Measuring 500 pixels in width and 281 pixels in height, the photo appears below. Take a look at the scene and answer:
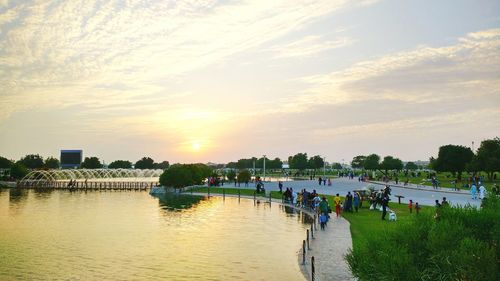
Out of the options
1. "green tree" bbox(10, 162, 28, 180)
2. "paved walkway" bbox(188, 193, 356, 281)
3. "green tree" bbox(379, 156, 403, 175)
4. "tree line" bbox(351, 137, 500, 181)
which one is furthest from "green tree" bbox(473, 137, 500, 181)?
A: "green tree" bbox(10, 162, 28, 180)

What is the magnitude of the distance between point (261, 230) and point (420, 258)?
24.7m

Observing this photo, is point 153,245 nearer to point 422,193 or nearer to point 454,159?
point 422,193

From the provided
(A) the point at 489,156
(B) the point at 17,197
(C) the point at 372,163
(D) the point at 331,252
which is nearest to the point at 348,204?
(D) the point at 331,252

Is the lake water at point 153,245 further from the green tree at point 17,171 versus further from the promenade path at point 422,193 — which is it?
the green tree at point 17,171

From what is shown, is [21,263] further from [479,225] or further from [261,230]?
[479,225]

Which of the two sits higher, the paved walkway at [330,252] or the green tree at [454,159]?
the green tree at [454,159]

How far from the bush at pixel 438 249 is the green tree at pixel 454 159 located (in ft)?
332

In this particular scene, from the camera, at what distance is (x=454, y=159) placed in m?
105

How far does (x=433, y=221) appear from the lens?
11484mm

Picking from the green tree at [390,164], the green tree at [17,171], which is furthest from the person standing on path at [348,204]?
the green tree at [17,171]

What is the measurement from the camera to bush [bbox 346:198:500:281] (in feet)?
30.4

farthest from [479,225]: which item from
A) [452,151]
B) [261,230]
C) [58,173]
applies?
[58,173]

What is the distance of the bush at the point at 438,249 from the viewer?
9266mm

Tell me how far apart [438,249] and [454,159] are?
105152 millimetres
